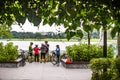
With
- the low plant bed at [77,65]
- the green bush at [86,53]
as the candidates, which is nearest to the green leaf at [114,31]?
the low plant bed at [77,65]

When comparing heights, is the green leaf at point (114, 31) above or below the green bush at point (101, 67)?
above

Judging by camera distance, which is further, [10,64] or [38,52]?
[38,52]

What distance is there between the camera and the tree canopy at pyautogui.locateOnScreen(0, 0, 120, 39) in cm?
553

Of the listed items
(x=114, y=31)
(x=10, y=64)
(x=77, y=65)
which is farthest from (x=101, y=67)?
(x=10, y=64)

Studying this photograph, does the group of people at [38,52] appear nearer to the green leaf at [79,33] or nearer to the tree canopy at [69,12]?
the tree canopy at [69,12]

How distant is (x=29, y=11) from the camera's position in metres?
5.50

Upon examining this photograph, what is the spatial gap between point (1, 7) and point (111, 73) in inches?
414

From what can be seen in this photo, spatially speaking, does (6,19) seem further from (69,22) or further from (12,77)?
(12,77)

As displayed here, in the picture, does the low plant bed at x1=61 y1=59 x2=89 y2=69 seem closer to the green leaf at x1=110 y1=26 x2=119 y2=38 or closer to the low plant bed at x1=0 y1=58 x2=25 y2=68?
the low plant bed at x1=0 y1=58 x2=25 y2=68

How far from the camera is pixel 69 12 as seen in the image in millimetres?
5562

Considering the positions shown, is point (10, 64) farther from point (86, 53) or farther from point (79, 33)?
point (79, 33)

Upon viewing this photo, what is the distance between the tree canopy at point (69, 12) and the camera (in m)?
5.53

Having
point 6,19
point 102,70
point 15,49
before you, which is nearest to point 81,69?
point 15,49

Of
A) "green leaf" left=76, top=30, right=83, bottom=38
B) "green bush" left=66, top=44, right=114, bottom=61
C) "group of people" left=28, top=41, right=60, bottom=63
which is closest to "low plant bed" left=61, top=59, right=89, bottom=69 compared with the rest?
"green bush" left=66, top=44, right=114, bottom=61
